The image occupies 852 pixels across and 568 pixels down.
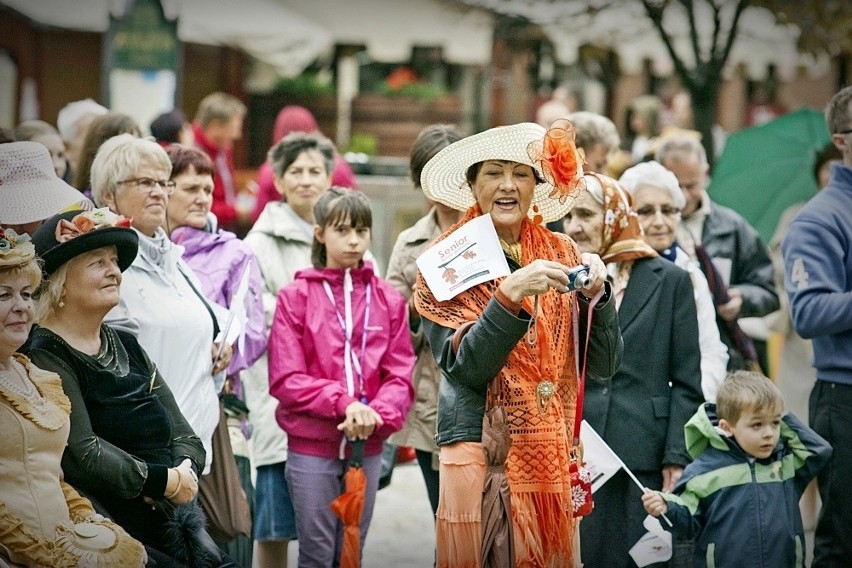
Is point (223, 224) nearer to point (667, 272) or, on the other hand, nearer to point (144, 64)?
point (144, 64)

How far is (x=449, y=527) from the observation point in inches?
175

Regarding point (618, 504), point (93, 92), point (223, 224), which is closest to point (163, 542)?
point (618, 504)

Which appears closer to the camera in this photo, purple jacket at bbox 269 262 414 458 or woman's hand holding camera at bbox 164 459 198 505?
woman's hand holding camera at bbox 164 459 198 505

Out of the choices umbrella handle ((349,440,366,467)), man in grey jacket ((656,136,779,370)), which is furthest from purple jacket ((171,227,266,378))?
man in grey jacket ((656,136,779,370))

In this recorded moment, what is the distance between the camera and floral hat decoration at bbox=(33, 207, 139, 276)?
4.52 meters

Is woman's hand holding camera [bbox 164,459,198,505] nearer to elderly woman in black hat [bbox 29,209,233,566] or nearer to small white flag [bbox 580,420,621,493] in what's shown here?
elderly woman in black hat [bbox 29,209,233,566]

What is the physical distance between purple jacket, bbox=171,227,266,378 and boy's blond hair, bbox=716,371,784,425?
212cm

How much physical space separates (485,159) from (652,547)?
1828 mm

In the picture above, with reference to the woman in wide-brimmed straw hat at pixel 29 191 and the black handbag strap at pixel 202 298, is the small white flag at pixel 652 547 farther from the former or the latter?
the woman in wide-brimmed straw hat at pixel 29 191

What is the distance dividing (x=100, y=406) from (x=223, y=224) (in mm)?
4959

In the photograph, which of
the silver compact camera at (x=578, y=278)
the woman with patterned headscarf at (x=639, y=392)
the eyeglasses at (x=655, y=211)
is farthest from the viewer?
the eyeglasses at (x=655, y=211)

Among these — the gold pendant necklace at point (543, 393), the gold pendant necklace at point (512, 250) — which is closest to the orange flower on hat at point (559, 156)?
the gold pendant necklace at point (512, 250)

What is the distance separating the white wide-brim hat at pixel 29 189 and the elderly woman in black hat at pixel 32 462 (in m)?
1.06

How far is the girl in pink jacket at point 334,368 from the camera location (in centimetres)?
582
